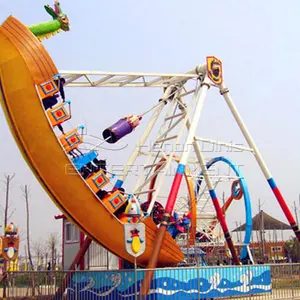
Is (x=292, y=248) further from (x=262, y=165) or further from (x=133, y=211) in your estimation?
(x=133, y=211)

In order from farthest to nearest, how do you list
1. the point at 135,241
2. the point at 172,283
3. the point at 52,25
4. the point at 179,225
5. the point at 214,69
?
1. the point at 179,225
2. the point at 214,69
3. the point at 52,25
4. the point at 172,283
5. the point at 135,241

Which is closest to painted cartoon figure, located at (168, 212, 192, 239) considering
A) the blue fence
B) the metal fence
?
the metal fence

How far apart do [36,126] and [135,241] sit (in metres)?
4.52

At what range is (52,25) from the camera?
637 inches

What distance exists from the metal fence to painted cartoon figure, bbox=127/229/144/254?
1217 millimetres

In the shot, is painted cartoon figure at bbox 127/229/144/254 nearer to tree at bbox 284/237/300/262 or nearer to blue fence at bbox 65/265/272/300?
blue fence at bbox 65/265/272/300

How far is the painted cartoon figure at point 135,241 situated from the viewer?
513 inches

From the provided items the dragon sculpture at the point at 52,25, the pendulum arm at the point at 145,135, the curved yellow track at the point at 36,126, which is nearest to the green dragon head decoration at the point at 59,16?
the dragon sculpture at the point at 52,25

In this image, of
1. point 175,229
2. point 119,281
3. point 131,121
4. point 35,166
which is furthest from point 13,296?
point 175,229

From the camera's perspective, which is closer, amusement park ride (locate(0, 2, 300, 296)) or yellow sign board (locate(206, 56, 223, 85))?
amusement park ride (locate(0, 2, 300, 296))

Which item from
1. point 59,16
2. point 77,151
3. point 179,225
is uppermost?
point 59,16

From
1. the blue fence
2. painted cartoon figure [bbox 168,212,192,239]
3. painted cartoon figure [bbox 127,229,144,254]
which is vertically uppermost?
painted cartoon figure [bbox 168,212,192,239]

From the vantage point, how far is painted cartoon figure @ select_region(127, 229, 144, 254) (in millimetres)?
13039

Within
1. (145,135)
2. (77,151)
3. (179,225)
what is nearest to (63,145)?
(77,151)
